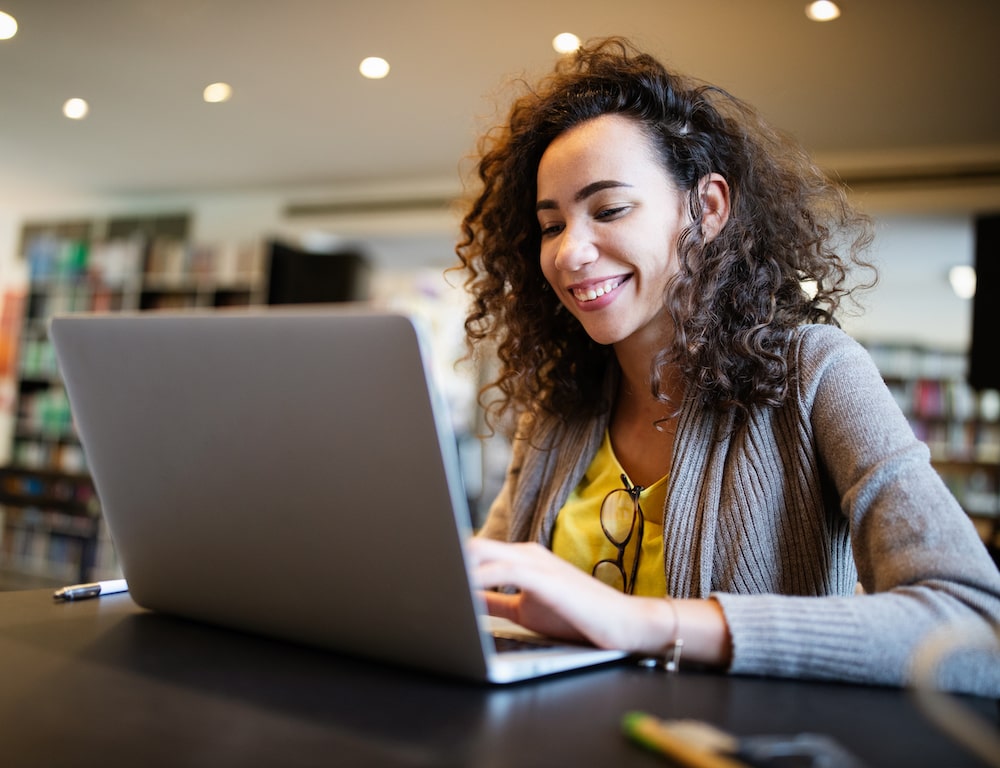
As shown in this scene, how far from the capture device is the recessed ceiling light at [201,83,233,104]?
181 inches

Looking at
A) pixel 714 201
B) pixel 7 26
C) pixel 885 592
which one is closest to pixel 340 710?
pixel 885 592

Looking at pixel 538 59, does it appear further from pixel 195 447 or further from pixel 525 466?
pixel 195 447

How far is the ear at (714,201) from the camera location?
1270 millimetres

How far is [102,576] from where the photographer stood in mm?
6141

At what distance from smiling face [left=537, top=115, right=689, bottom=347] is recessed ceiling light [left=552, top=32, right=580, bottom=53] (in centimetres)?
275

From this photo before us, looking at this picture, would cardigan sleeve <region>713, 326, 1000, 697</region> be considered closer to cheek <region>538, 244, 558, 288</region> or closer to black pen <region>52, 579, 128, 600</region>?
cheek <region>538, 244, 558, 288</region>

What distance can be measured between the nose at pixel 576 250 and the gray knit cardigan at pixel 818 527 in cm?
24

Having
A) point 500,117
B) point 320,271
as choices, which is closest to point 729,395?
point 500,117

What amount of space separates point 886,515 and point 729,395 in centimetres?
31

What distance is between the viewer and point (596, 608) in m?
0.72

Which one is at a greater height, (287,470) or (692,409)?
(692,409)

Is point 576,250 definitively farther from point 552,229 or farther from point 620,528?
point 620,528

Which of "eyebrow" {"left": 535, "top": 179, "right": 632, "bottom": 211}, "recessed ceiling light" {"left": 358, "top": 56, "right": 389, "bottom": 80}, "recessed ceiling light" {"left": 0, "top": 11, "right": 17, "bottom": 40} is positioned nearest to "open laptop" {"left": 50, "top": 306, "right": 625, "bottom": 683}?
"eyebrow" {"left": 535, "top": 179, "right": 632, "bottom": 211}

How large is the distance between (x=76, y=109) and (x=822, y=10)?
13.5 ft
